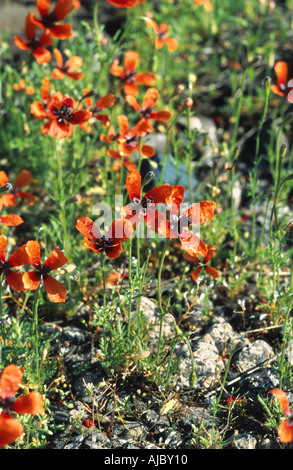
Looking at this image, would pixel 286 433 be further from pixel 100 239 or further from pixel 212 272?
pixel 100 239

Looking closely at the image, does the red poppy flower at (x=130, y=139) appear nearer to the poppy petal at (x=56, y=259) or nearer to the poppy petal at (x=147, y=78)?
the poppy petal at (x=147, y=78)

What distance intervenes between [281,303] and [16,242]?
170 cm

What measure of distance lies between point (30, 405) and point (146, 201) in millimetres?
899

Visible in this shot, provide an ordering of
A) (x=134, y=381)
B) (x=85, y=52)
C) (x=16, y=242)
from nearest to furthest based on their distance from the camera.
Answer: (x=134, y=381) → (x=16, y=242) → (x=85, y=52)

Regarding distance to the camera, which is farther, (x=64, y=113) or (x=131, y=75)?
(x=131, y=75)

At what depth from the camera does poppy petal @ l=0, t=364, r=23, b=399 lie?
1.89 meters

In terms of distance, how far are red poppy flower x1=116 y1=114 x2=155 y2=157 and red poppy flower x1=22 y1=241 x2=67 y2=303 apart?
2.85 feet

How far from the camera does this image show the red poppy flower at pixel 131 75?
303cm

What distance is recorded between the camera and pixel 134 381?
2.52 metres

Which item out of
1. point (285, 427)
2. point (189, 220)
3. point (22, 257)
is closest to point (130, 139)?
point (189, 220)

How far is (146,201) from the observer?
6.94 feet

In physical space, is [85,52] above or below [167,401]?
above
